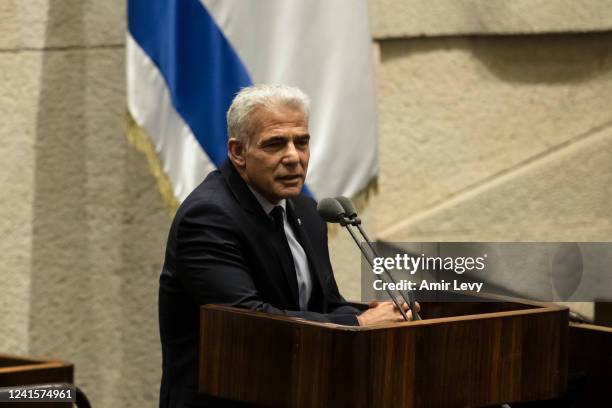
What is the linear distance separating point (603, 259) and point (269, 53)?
1.63m

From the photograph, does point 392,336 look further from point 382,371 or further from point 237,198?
point 237,198

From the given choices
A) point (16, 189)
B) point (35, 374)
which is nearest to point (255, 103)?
point (35, 374)

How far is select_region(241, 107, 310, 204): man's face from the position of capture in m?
2.95

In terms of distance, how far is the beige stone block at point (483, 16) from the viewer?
4941mm

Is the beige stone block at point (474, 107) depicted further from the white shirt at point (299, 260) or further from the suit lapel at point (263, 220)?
the suit lapel at point (263, 220)

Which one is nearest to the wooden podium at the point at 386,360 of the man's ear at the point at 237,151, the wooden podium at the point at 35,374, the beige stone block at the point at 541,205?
the man's ear at the point at 237,151

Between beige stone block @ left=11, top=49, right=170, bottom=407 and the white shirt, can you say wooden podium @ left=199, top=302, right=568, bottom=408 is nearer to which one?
the white shirt

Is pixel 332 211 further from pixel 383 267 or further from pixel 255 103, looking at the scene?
pixel 255 103

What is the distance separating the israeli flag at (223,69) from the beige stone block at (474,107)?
0.48 m

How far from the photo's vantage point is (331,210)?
273 centimetres

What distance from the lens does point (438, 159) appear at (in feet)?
16.6

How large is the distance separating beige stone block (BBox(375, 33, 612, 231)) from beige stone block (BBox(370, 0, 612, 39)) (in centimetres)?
7

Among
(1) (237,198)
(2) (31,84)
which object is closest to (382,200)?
(2) (31,84)

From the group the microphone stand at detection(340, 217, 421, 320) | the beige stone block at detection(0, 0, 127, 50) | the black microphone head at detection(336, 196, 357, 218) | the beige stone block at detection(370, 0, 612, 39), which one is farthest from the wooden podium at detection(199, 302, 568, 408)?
the beige stone block at detection(0, 0, 127, 50)
